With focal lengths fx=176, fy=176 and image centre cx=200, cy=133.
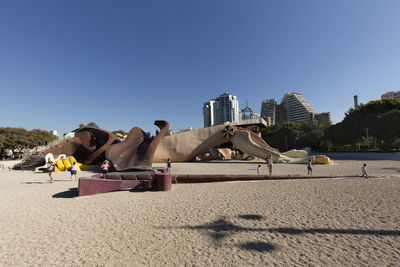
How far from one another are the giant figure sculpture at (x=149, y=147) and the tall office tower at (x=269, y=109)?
410 feet

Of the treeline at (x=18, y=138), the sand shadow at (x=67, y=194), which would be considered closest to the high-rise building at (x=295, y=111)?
the treeline at (x=18, y=138)

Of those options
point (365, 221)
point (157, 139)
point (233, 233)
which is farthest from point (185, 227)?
point (157, 139)

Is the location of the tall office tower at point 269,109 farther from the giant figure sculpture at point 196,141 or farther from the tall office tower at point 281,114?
the giant figure sculpture at point 196,141

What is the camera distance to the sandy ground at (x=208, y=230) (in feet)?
11.7

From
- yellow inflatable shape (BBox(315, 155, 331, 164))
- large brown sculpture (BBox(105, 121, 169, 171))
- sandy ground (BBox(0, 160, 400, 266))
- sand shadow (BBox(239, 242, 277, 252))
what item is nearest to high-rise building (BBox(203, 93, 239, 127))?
yellow inflatable shape (BBox(315, 155, 331, 164))


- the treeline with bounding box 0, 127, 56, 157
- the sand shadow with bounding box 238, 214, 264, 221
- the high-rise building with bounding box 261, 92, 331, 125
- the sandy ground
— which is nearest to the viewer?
the sandy ground

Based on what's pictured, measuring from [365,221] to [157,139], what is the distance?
13.7m

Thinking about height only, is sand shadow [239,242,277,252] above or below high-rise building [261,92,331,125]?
below

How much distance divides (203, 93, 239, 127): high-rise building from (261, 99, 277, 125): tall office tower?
24.0 meters

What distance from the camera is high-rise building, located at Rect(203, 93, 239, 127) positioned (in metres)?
139

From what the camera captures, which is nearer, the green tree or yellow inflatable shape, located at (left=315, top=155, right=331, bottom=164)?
yellow inflatable shape, located at (left=315, top=155, right=331, bottom=164)

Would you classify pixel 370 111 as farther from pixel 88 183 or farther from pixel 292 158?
pixel 88 183

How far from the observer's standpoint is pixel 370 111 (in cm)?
3538

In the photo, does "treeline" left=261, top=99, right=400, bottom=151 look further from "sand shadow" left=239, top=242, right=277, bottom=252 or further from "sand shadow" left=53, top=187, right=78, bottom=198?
"sand shadow" left=53, top=187, right=78, bottom=198
